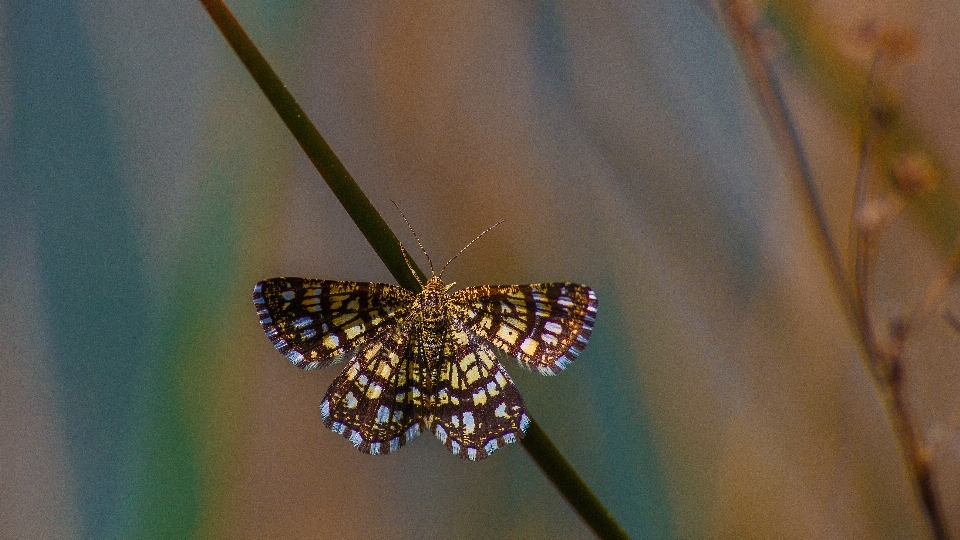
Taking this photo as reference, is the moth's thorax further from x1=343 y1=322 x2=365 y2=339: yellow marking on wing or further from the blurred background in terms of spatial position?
the blurred background

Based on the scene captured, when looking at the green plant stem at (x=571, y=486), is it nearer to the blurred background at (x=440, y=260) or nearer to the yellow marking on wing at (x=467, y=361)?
the yellow marking on wing at (x=467, y=361)

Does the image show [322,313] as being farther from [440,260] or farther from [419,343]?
[440,260]

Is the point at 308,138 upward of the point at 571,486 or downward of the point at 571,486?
upward

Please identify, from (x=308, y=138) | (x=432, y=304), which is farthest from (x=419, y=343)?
(x=308, y=138)

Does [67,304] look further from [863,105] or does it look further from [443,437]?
[863,105]

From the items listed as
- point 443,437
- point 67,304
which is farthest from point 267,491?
point 443,437

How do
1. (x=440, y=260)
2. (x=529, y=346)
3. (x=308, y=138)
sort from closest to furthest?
(x=308, y=138) < (x=529, y=346) < (x=440, y=260)

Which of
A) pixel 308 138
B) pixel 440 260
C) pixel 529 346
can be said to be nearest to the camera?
pixel 308 138

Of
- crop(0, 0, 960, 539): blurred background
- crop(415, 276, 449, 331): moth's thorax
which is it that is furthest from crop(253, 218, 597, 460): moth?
crop(0, 0, 960, 539): blurred background
